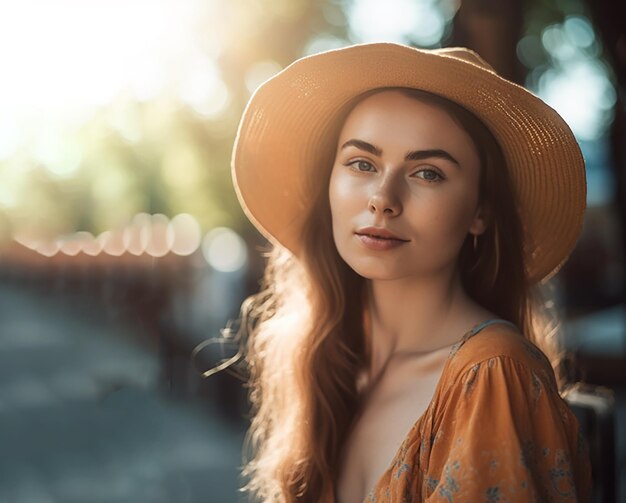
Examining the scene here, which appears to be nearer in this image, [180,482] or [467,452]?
[467,452]

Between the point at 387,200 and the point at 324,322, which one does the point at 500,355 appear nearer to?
the point at 387,200

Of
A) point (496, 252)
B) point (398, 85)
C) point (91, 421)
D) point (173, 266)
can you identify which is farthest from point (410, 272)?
point (173, 266)

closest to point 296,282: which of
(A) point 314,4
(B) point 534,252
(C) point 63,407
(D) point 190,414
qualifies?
(B) point 534,252

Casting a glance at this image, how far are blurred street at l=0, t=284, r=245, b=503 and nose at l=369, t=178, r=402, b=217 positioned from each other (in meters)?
3.27

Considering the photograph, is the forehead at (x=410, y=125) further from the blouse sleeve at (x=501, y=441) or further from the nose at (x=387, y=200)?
the blouse sleeve at (x=501, y=441)

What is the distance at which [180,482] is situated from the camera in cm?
509

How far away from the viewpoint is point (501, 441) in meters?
1.40

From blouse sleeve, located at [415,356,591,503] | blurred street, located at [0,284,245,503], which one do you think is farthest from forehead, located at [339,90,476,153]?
blurred street, located at [0,284,245,503]

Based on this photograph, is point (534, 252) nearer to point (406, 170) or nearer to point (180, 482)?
point (406, 170)

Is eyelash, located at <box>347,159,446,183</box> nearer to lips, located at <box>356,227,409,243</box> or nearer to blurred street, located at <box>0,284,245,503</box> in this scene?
lips, located at <box>356,227,409,243</box>

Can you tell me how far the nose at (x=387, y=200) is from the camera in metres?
1.68

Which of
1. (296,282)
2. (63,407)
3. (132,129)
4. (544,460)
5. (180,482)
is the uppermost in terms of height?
(132,129)

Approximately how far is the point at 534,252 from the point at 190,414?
454 cm

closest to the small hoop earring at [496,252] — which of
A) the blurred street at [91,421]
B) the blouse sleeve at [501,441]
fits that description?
the blouse sleeve at [501,441]
